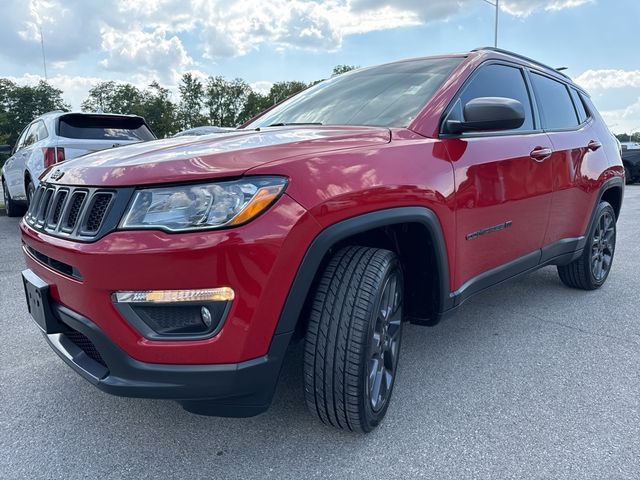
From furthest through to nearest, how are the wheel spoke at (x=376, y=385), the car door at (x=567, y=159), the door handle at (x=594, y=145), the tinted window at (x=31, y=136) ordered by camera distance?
the tinted window at (x=31, y=136)
the door handle at (x=594, y=145)
the car door at (x=567, y=159)
the wheel spoke at (x=376, y=385)

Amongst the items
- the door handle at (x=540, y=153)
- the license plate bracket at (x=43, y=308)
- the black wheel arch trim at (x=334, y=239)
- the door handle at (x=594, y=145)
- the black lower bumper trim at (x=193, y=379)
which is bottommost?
the black lower bumper trim at (x=193, y=379)

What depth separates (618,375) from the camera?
8.86 ft

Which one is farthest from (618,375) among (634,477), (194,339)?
(194,339)

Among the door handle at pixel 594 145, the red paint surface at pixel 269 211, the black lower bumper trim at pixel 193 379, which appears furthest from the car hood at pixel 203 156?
the door handle at pixel 594 145

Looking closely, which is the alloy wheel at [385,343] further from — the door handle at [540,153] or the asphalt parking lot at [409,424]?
the door handle at [540,153]

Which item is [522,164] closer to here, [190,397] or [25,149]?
[190,397]

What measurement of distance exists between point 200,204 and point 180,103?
61204mm

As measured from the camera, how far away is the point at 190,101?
58844mm

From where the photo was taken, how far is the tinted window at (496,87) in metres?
2.71

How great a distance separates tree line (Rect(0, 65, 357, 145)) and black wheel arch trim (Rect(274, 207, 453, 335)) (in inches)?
2114

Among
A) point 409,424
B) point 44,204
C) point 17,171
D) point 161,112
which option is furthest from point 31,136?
point 161,112

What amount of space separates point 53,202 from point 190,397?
100cm

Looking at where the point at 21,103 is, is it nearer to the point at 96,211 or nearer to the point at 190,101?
the point at 190,101

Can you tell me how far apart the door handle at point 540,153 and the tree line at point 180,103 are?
52.7 m
